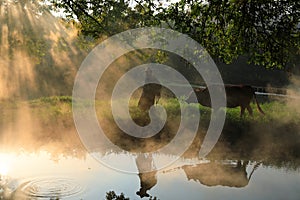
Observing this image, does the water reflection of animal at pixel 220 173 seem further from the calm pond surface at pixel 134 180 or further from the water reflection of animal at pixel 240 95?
the water reflection of animal at pixel 240 95

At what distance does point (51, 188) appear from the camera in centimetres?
661

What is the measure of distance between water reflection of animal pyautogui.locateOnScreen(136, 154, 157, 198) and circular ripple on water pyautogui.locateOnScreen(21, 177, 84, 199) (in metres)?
1.32

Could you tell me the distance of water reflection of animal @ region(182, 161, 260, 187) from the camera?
764 cm

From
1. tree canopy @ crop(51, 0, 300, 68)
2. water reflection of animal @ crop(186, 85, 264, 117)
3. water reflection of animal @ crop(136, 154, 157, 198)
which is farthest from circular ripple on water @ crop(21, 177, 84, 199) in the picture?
water reflection of animal @ crop(186, 85, 264, 117)

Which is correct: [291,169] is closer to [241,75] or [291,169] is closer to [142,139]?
[142,139]

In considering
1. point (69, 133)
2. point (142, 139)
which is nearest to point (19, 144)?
point (69, 133)

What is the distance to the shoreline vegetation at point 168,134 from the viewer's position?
33.0 ft

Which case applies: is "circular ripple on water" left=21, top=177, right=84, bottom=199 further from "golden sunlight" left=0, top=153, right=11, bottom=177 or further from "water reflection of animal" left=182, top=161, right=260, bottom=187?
"water reflection of animal" left=182, top=161, right=260, bottom=187

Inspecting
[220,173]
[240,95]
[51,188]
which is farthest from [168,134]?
[51,188]

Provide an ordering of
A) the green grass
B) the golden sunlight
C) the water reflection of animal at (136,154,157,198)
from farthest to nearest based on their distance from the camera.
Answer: the green grass
the golden sunlight
the water reflection of animal at (136,154,157,198)

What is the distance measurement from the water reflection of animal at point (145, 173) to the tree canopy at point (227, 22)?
11.2ft

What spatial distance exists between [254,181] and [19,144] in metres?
7.04

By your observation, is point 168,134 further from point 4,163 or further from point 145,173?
point 4,163

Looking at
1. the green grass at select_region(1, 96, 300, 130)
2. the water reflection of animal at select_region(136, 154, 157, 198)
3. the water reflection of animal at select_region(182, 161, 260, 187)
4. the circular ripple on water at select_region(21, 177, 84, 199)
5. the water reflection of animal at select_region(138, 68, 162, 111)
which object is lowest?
the water reflection of animal at select_region(182, 161, 260, 187)
